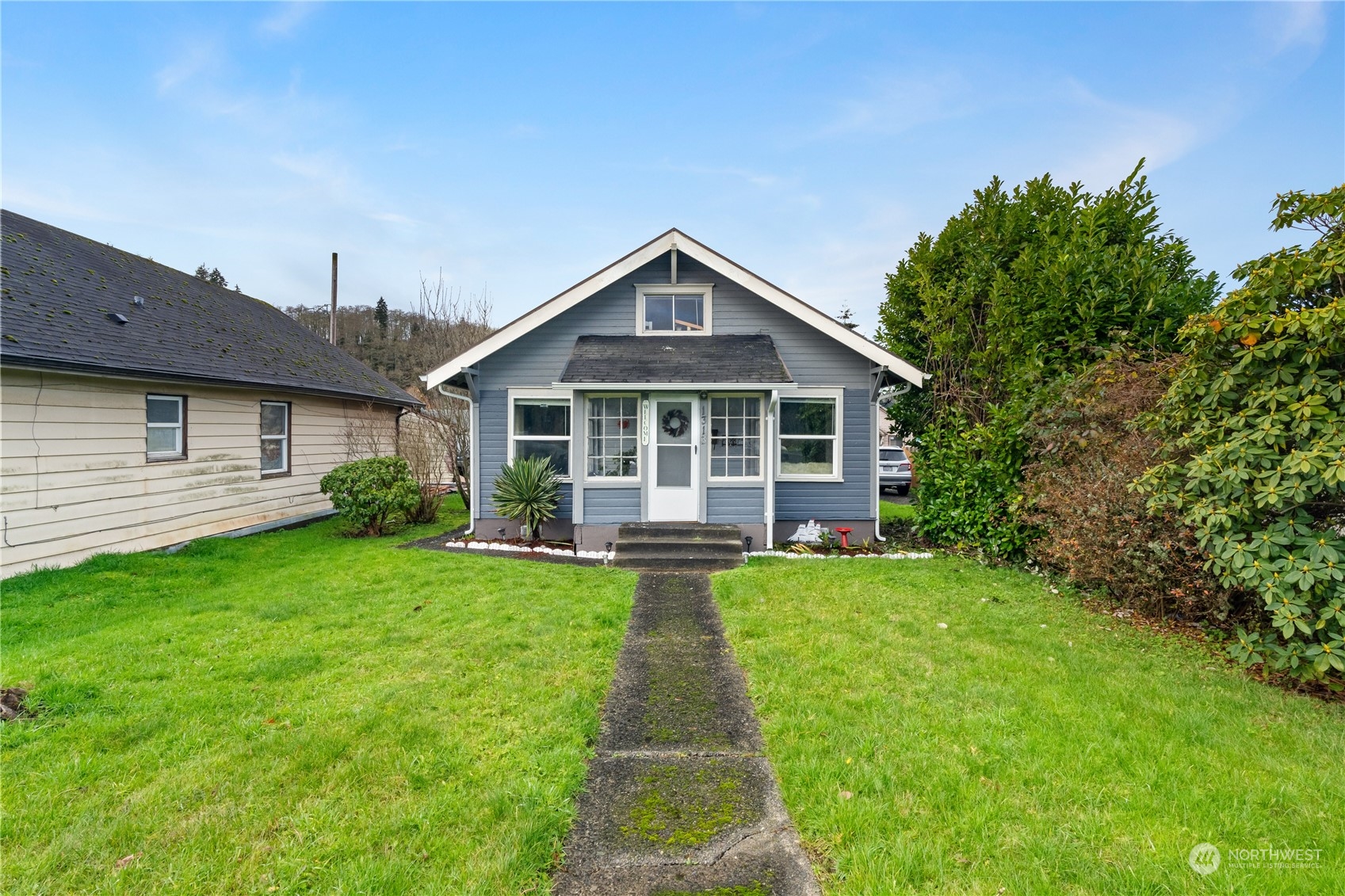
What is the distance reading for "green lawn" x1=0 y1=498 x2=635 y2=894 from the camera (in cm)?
236

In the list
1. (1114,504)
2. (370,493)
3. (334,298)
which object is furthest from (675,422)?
(334,298)

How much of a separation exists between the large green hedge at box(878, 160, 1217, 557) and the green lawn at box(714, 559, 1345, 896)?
3.22 metres

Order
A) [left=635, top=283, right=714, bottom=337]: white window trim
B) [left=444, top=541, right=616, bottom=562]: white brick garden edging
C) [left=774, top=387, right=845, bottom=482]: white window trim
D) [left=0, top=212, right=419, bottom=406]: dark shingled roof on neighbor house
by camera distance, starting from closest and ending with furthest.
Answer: [left=0, top=212, right=419, bottom=406]: dark shingled roof on neighbor house → [left=444, top=541, right=616, bottom=562]: white brick garden edging → [left=774, top=387, right=845, bottom=482]: white window trim → [left=635, top=283, right=714, bottom=337]: white window trim

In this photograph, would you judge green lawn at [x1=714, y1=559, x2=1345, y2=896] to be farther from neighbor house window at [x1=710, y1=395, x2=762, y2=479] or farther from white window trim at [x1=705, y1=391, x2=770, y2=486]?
neighbor house window at [x1=710, y1=395, x2=762, y2=479]

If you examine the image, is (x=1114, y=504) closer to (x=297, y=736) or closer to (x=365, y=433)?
(x=297, y=736)

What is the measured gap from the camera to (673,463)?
934cm

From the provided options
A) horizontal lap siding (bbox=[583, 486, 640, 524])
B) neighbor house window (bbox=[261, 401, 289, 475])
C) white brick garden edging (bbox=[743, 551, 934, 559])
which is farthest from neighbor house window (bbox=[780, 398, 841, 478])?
neighbor house window (bbox=[261, 401, 289, 475])

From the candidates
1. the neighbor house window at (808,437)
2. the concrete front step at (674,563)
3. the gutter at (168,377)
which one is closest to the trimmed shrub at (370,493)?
the gutter at (168,377)

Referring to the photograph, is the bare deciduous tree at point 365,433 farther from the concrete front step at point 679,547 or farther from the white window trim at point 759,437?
the white window trim at point 759,437

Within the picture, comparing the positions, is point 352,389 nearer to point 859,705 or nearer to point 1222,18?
point 859,705

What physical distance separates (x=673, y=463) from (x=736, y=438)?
119cm

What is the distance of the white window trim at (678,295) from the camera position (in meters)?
10.2

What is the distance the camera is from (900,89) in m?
10.6

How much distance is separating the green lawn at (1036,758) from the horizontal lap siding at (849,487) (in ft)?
14.7
